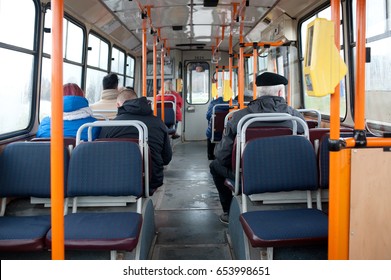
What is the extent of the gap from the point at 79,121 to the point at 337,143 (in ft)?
7.64

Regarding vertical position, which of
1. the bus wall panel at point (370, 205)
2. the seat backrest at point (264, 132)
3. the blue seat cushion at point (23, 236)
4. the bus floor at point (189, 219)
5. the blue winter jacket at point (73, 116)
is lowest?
the bus floor at point (189, 219)

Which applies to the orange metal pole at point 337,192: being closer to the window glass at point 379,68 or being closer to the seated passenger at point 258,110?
the seated passenger at point 258,110

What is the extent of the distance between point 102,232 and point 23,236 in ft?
1.52

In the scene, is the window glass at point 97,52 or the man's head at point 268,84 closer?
the man's head at point 268,84

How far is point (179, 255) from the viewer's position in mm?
3037

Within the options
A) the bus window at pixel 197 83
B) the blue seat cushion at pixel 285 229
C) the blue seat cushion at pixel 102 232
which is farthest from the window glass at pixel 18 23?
the bus window at pixel 197 83

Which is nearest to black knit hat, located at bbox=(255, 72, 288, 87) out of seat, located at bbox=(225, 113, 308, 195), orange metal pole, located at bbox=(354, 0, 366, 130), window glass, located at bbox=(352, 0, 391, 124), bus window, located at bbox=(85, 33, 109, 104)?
seat, located at bbox=(225, 113, 308, 195)

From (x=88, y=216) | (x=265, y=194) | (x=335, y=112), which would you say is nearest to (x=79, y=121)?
(x=88, y=216)

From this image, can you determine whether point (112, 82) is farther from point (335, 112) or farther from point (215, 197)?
point (335, 112)

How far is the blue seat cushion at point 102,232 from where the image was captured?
2.12m

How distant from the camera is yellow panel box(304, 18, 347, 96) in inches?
55.6

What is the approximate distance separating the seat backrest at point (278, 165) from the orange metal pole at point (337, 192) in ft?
3.27

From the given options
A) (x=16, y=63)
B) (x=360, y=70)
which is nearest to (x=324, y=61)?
(x=360, y=70)

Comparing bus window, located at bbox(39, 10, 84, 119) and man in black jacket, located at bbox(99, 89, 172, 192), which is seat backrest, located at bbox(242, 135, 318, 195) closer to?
man in black jacket, located at bbox(99, 89, 172, 192)
